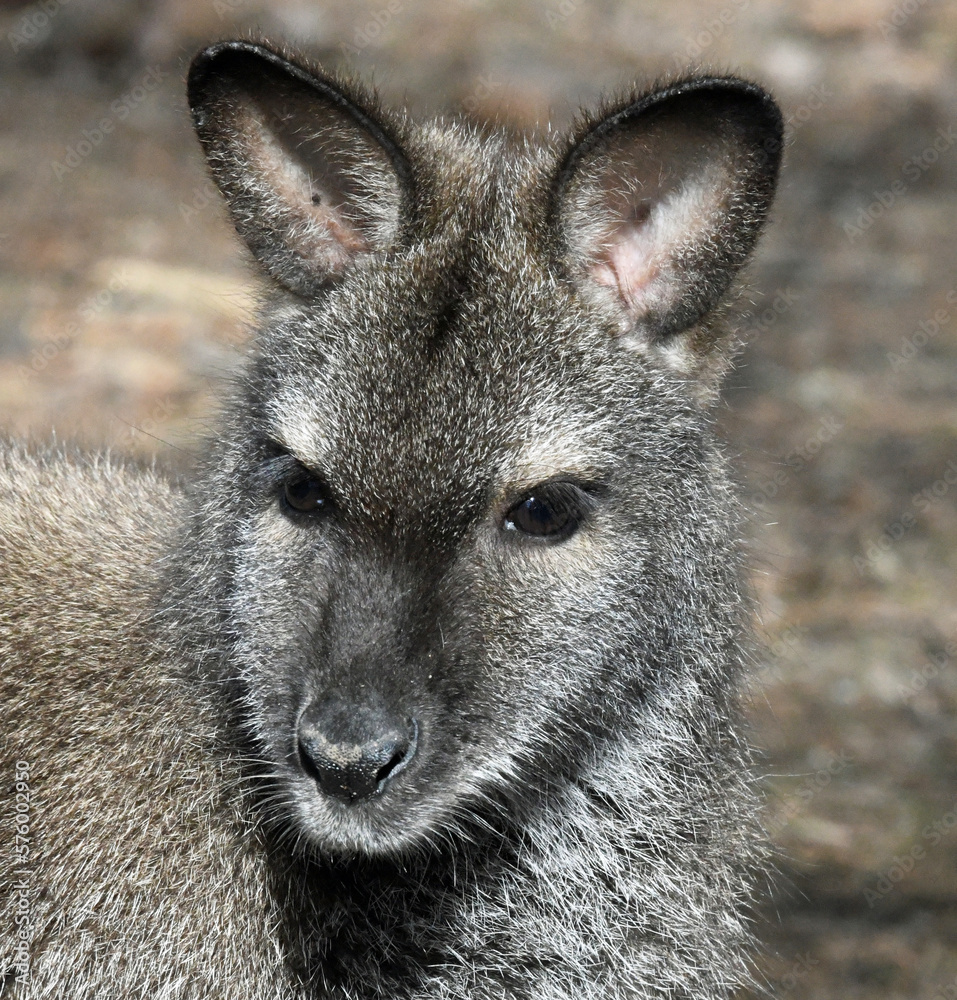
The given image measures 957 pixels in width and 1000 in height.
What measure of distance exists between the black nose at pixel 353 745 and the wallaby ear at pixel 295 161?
1600 mm

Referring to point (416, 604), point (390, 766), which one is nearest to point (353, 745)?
point (390, 766)

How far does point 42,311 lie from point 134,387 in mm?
1122

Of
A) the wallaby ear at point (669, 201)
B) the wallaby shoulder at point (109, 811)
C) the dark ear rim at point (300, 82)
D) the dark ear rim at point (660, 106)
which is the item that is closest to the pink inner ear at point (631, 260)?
the wallaby ear at point (669, 201)

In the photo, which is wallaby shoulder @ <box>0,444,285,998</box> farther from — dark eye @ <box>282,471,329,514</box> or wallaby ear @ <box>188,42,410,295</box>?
wallaby ear @ <box>188,42,410,295</box>

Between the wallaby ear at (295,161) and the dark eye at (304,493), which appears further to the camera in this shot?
the wallaby ear at (295,161)

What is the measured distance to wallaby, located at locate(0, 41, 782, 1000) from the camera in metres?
3.94

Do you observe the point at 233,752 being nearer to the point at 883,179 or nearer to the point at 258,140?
the point at 258,140

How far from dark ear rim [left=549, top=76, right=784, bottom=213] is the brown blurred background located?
118 centimetres

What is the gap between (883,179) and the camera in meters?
10.9

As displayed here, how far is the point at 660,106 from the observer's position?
409 centimetres

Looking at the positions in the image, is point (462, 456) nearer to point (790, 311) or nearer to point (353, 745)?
point (353, 745)

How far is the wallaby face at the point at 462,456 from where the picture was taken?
3861 millimetres

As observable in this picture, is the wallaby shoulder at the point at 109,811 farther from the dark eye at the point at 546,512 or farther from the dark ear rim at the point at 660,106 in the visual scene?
the dark ear rim at the point at 660,106

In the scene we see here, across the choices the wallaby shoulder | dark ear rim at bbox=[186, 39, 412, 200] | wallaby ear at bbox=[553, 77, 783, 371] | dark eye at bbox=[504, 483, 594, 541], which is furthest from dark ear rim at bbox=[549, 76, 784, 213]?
the wallaby shoulder
